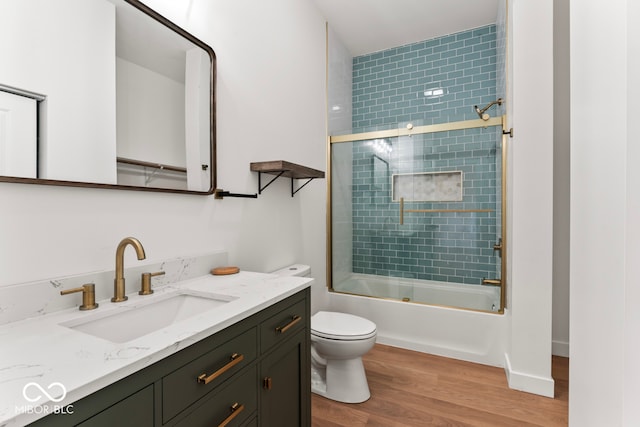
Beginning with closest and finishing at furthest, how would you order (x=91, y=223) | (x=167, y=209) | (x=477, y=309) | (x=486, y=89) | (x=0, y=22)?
(x=0, y=22), (x=91, y=223), (x=167, y=209), (x=477, y=309), (x=486, y=89)

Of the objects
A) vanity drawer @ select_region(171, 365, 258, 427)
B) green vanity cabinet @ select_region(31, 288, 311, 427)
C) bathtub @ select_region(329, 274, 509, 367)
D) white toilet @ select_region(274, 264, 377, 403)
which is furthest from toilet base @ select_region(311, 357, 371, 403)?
vanity drawer @ select_region(171, 365, 258, 427)

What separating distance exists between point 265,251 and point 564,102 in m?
2.64

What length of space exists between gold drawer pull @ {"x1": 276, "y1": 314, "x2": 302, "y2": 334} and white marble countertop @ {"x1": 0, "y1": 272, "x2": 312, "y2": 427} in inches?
5.8

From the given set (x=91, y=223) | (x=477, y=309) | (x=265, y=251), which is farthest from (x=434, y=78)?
(x=91, y=223)

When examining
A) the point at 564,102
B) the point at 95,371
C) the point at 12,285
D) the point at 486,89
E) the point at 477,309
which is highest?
the point at 486,89

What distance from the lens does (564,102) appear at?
2.47m

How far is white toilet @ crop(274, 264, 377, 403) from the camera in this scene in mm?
1811

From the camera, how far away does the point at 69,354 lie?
2.26 ft

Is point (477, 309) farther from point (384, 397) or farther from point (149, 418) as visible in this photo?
point (149, 418)

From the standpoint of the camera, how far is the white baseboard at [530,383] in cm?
192

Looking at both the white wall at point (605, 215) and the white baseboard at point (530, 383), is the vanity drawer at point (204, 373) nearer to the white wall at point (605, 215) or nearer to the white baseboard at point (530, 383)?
the white wall at point (605, 215)

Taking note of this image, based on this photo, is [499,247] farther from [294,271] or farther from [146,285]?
[146,285]

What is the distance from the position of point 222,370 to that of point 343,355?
1098mm

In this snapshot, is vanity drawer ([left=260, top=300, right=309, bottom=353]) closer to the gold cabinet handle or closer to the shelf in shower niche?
the gold cabinet handle
